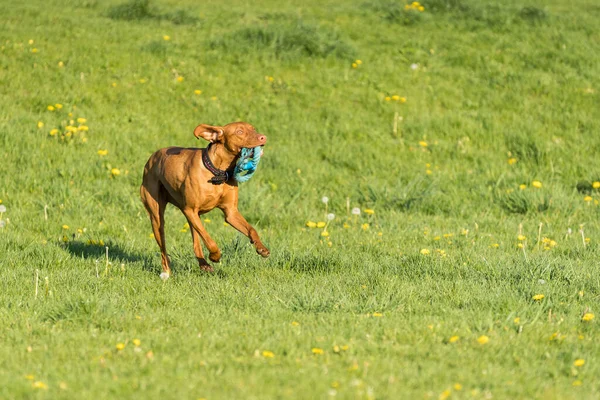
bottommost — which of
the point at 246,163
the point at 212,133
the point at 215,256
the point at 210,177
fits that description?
the point at 215,256

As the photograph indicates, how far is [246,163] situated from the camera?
622 centimetres

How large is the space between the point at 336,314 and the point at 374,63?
27.3 ft

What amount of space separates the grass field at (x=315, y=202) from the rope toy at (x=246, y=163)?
0.83 meters

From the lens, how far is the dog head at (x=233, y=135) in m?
6.16

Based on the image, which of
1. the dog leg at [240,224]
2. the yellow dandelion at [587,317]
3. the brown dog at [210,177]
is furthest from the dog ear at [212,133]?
the yellow dandelion at [587,317]

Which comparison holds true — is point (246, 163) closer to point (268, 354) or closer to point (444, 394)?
point (268, 354)

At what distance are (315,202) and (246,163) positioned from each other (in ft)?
11.9

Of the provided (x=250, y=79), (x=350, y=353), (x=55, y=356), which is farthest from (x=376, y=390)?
(x=250, y=79)

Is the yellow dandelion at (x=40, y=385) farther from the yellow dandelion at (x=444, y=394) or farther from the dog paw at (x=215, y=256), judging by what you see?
the dog paw at (x=215, y=256)

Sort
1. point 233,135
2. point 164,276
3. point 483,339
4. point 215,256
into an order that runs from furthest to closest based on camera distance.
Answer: point 164,276, point 215,256, point 233,135, point 483,339

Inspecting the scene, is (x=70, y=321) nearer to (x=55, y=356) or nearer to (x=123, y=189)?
(x=55, y=356)

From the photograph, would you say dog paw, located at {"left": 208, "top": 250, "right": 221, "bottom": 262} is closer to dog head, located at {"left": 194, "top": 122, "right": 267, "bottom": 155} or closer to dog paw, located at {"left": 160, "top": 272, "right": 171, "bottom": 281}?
dog paw, located at {"left": 160, "top": 272, "right": 171, "bottom": 281}

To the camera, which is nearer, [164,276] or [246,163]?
[246,163]

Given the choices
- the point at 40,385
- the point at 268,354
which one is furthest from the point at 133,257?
the point at 40,385
